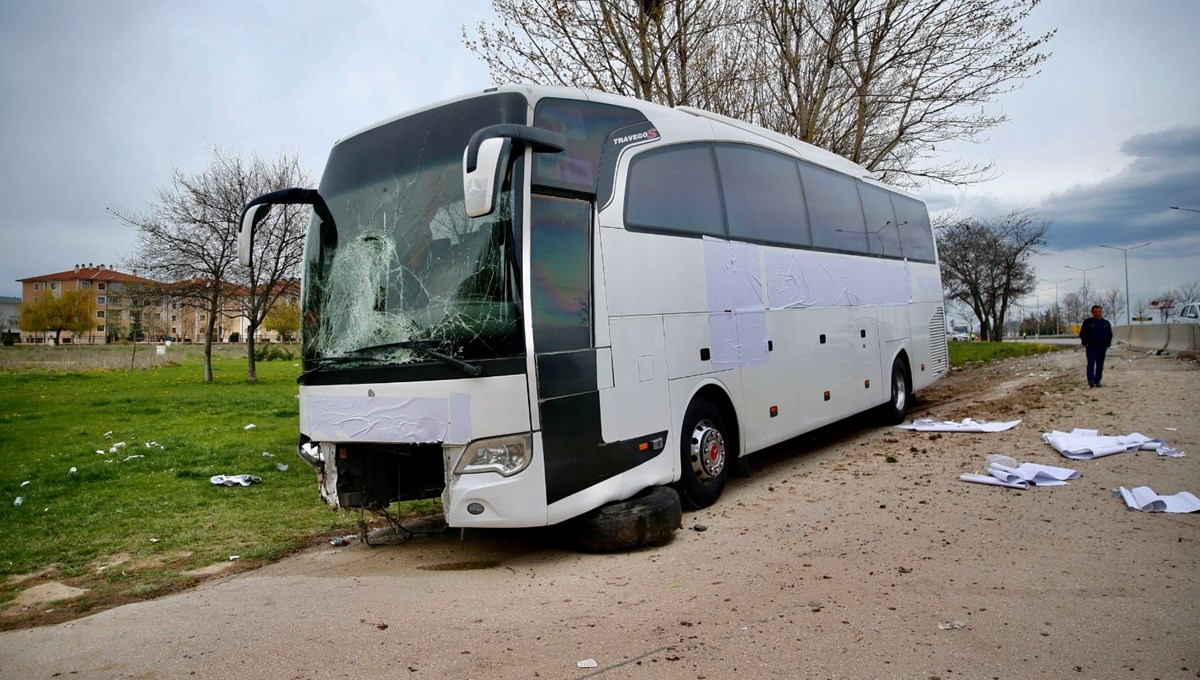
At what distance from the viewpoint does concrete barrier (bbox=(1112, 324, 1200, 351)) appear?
23922mm

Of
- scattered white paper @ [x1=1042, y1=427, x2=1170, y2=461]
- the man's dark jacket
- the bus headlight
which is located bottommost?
scattered white paper @ [x1=1042, y1=427, x2=1170, y2=461]

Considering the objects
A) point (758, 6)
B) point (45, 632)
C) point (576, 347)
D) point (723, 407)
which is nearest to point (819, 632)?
point (576, 347)

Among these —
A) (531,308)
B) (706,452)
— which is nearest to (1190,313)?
(706,452)

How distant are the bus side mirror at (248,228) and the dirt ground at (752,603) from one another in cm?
261

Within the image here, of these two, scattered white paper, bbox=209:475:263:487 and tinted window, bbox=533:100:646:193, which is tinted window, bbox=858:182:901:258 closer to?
tinted window, bbox=533:100:646:193

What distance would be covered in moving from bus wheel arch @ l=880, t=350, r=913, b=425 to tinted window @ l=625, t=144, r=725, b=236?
570 cm

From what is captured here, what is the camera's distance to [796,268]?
9.09m

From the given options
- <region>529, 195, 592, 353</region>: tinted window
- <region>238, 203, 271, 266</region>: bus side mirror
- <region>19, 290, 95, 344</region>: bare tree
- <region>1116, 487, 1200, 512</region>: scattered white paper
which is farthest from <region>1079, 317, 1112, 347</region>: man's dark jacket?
<region>19, 290, 95, 344</region>: bare tree

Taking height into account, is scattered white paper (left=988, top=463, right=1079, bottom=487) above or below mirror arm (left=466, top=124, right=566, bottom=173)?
below

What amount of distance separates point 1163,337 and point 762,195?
1045 inches

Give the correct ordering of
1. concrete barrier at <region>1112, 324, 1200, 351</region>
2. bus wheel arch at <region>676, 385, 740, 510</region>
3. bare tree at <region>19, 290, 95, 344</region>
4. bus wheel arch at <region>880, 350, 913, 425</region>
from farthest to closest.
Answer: bare tree at <region>19, 290, 95, 344</region>
concrete barrier at <region>1112, 324, 1200, 351</region>
bus wheel arch at <region>880, 350, 913, 425</region>
bus wheel arch at <region>676, 385, 740, 510</region>

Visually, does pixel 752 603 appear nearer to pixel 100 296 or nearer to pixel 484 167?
pixel 484 167

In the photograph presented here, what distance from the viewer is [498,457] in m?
5.34

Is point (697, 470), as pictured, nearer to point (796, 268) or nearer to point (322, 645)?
point (796, 268)
